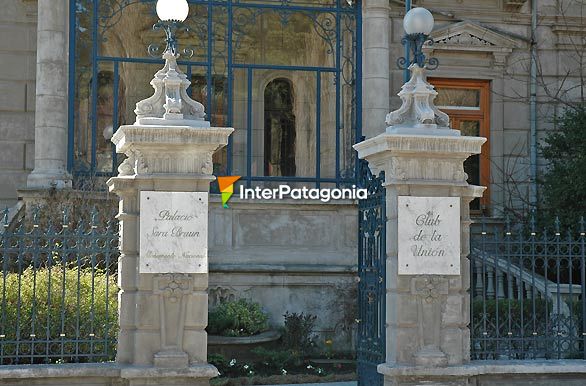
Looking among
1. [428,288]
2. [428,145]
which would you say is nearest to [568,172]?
[428,145]

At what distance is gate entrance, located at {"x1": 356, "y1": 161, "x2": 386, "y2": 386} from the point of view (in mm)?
10438

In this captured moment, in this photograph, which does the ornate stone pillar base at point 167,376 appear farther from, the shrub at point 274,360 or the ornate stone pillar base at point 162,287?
the shrub at point 274,360

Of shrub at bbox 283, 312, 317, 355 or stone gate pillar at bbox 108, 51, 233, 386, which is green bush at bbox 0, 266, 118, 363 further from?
shrub at bbox 283, 312, 317, 355

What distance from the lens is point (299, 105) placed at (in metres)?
21.3

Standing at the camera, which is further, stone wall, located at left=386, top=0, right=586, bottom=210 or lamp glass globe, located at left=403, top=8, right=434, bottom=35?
stone wall, located at left=386, top=0, right=586, bottom=210

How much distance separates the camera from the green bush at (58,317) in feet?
32.7

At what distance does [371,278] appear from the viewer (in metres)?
10.9

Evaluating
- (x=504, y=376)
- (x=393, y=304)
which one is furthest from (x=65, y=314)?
(x=504, y=376)

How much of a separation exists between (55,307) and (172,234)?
66.5 inches

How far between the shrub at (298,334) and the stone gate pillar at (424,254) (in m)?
5.10

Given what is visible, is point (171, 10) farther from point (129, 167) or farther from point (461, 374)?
point (461, 374)

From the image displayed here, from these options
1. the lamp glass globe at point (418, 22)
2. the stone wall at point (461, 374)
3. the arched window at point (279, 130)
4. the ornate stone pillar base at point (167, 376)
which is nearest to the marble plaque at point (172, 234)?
the ornate stone pillar base at point (167, 376)

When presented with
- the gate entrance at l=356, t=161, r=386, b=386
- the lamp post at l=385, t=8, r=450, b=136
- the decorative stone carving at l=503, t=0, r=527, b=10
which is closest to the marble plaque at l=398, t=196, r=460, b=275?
the gate entrance at l=356, t=161, r=386, b=386

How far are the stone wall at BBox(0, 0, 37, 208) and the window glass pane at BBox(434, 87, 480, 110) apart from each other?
7.38 metres
